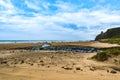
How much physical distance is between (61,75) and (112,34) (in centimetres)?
11726

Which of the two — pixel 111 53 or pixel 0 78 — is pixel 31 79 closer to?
pixel 0 78

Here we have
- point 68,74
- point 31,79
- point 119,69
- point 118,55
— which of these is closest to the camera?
point 31,79

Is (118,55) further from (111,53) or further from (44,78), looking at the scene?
(44,78)

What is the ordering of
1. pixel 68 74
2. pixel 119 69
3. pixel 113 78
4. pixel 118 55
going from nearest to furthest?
pixel 113 78 < pixel 68 74 < pixel 119 69 < pixel 118 55

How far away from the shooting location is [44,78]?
13.7 m

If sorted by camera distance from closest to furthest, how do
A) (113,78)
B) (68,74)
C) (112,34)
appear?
(113,78) < (68,74) < (112,34)

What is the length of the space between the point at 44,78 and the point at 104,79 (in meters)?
3.22

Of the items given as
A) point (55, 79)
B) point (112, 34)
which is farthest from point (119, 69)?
point (112, 34)

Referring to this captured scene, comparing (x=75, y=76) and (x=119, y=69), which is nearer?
(x=75, y=76)

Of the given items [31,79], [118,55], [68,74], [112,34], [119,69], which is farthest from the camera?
[112,34]

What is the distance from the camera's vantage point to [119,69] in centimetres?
1855

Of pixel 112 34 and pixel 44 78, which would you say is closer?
pixel 44 78

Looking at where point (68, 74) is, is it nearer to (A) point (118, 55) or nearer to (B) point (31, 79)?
(B) point (31, 79)

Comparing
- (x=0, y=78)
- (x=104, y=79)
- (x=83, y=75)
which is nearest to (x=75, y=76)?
(x=83, y=75)
